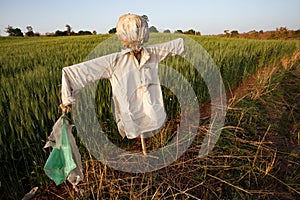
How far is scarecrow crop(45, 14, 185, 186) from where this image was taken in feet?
3.08

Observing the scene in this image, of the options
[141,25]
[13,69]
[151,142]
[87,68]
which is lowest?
[151,142]

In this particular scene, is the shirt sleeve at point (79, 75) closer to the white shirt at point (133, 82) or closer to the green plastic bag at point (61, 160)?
the white shirt at point (133, 82)

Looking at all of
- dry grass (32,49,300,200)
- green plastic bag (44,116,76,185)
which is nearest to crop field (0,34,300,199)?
dry grass (32,49,300,200)

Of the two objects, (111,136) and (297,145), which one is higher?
(111,136)

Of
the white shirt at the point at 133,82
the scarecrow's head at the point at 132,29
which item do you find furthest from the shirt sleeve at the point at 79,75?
the scarecrow's head at the point at 132,29

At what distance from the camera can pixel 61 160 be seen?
102 centimetres

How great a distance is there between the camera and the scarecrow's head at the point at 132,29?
945mm

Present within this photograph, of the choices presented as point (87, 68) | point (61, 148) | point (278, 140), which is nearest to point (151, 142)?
point (61, 148)

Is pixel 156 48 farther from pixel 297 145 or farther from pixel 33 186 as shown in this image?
pixel 297 145

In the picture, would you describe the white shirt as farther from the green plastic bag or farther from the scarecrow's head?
the green plastic bag

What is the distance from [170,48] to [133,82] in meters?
0.27

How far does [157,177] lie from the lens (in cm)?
152

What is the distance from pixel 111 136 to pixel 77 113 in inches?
19.4

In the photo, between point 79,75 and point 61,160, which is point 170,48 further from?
point 61,160
